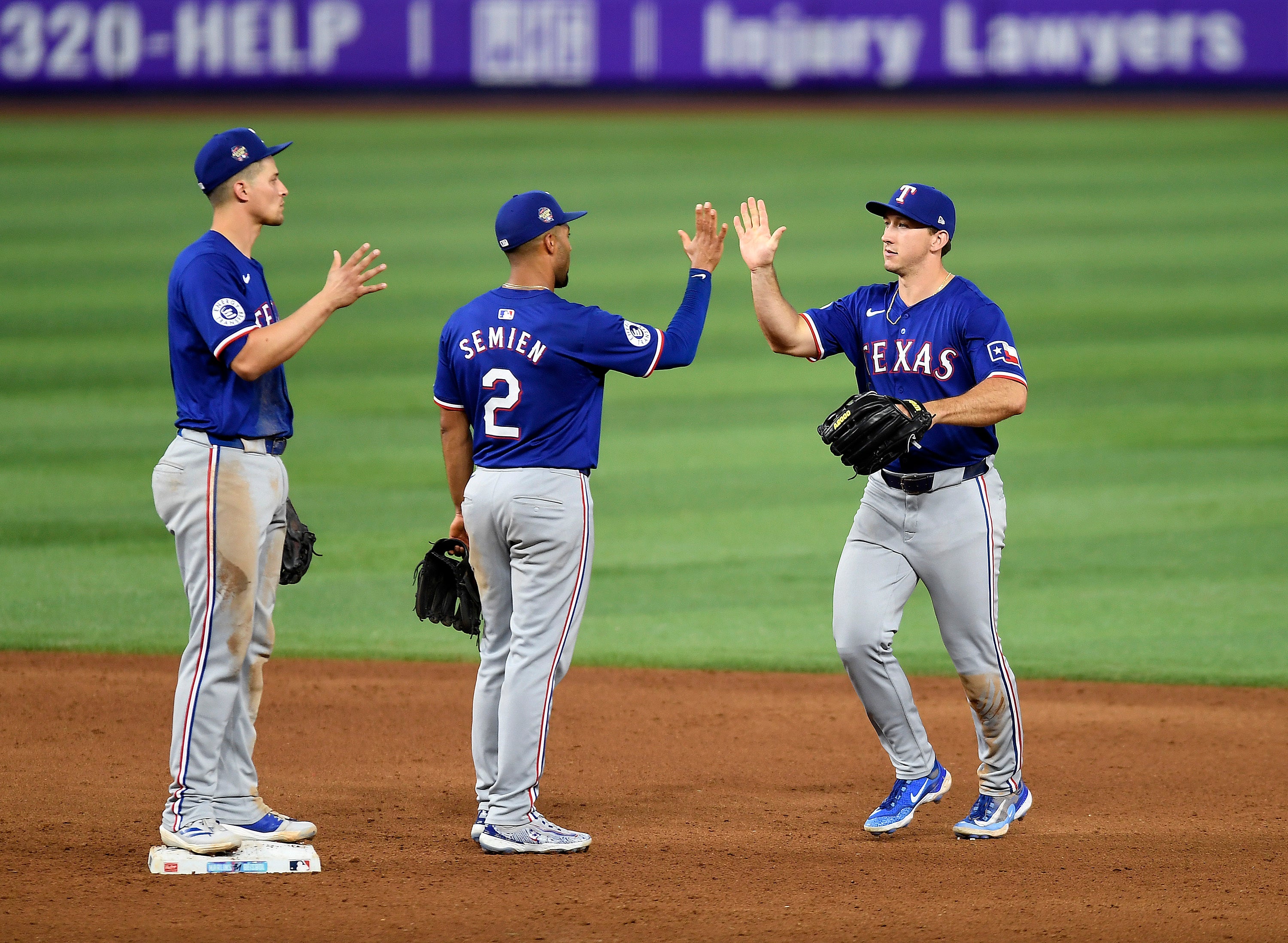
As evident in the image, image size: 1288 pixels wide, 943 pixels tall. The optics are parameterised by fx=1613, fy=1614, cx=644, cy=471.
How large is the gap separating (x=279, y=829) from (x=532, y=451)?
1.37 m

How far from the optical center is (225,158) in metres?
4.72

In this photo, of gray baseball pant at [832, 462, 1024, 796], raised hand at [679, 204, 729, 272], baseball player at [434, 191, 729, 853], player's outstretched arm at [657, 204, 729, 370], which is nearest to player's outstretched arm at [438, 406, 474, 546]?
baseball player at [434, 191, 729, 853]

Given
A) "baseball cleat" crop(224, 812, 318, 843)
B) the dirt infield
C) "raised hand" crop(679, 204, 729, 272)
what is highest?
"raised hand" crop(679, 204, 729, 272)

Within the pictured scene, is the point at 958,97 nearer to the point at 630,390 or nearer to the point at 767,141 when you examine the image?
the point at 767,141

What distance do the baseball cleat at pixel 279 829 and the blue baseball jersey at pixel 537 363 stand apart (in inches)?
48.4

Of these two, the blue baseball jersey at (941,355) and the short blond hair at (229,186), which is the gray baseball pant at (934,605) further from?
the short blond hair at (229,186)

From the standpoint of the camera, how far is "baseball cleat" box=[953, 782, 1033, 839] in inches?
199

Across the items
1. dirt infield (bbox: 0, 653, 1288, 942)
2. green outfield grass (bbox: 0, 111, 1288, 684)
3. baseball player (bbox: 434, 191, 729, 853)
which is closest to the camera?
dirt infield (bbox: 0, 653, 1288, 942)

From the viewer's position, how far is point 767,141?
25125 millimetres

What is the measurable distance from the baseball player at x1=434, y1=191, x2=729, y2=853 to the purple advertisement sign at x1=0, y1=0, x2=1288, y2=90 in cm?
2021

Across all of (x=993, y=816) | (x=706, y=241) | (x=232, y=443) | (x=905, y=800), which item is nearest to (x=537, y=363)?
(x=706, y=241)

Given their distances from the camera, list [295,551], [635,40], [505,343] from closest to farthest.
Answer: [505,343] < [295,551] < [635,40]

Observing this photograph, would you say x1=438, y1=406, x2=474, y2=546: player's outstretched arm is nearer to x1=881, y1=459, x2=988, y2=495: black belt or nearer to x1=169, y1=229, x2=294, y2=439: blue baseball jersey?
x1=169, y1=229, x2=294, y2=439: blue baseball jersey

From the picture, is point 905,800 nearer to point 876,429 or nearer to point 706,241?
point 876,429
